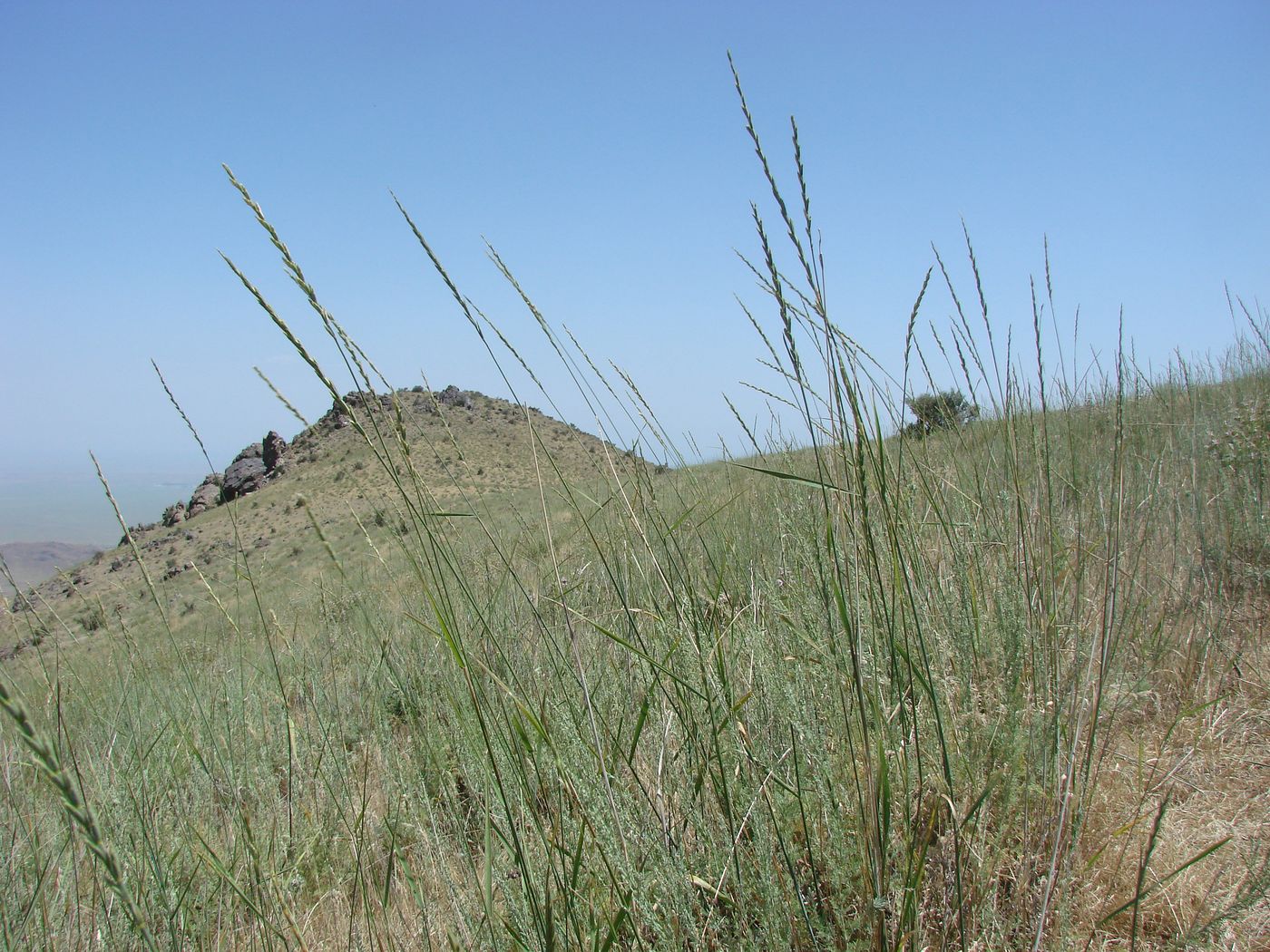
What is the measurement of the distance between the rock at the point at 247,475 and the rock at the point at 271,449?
13.4 inches

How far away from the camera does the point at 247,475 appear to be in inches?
1687

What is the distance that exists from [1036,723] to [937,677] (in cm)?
29

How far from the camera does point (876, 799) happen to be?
0.99 metres

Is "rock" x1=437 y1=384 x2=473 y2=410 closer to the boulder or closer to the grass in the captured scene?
the boulder

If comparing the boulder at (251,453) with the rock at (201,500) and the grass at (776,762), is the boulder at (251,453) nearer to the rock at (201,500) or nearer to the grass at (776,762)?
the rock at (201,500)

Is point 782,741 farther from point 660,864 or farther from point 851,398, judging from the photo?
point 851,398

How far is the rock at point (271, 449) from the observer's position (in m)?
43.2

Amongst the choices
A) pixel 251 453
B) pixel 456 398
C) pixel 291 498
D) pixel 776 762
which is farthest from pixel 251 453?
pixel 776 762

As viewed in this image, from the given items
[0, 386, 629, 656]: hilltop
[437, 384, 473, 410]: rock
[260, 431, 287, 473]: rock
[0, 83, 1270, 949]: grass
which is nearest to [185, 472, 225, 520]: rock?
[0, 386, 629, 656]: hilltop

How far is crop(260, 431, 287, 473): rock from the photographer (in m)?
43.2

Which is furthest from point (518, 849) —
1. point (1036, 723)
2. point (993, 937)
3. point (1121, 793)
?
point (1121, 793)

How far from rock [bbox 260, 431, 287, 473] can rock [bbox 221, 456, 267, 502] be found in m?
0.34

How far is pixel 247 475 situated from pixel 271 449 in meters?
2.07

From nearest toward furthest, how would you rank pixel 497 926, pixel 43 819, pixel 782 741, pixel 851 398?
1. pixel 851 398
2. pixel 497 926
3. pixel 782 741
4. pixel 43 819
